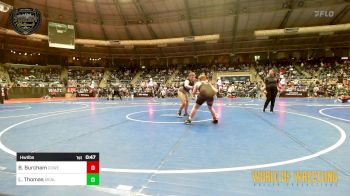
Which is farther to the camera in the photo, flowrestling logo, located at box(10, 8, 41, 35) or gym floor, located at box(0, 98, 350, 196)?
flowrestling logo, located at box(10, 8, 41, 35)

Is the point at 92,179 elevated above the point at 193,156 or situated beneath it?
elevated above

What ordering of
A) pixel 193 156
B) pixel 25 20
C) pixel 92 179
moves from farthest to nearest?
1. pixel 25 20
2. pixel 193 156
3. pixel 92 179

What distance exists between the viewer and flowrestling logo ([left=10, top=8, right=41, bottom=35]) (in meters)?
6.00

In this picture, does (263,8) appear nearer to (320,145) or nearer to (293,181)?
(320,145)

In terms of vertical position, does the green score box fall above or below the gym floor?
above

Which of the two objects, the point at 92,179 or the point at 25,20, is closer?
the point at 92,179

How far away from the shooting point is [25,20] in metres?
6.48

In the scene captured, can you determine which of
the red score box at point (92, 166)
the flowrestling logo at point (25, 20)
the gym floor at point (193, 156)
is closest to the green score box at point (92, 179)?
the red score box at point (92, 166)

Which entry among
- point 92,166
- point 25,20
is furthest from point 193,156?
point 25,20

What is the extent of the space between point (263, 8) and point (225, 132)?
2772 cm

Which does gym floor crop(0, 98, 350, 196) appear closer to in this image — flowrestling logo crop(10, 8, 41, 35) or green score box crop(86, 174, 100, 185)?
green score box crop(86, 174, 100, 185)

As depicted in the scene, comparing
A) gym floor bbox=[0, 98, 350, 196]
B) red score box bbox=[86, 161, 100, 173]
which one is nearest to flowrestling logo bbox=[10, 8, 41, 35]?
gym floor bbox=[0, 98, 350, 196]

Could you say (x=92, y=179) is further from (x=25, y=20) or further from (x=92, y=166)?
(x=25, y=20)

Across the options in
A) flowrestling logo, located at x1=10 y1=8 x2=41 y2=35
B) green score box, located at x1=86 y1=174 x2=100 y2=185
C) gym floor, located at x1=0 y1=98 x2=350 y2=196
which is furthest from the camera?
flowrestling logo, located at x1=10 y1=8 x2=41 y2=35
